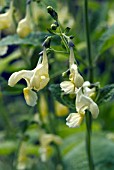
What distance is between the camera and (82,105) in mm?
728

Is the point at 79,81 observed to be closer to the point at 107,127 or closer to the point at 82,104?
the point at 82,104

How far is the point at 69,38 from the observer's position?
0.78 meters

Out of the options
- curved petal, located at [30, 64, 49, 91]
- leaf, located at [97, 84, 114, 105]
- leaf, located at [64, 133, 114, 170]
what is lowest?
curved petal, located at [30, 64, 49, 91]

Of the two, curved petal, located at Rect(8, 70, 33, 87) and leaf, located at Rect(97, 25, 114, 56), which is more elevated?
leaf, located at Rect(97, 25, 114, 56)

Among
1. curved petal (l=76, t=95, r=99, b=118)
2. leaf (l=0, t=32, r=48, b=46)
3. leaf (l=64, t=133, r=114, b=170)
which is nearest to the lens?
curved petal (l=76, t=95, r=99, b=118)

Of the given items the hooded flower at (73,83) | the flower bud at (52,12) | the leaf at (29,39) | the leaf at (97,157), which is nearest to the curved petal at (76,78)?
the hooded flower at (73,83)

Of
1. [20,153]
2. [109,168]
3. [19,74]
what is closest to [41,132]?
[20,153]

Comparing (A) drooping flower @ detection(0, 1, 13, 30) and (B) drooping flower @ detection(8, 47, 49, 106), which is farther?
(A) drooping flower @ detection(0, 1, 13, 30)

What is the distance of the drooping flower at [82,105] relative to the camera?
2.36 feet

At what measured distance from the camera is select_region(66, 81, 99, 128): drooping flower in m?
0.72

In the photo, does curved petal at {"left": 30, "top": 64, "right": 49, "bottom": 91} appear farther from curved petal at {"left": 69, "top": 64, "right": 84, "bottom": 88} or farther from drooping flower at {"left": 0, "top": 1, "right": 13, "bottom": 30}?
drooping flower at {"left": 0, "top": 1, "right": 13, "bottom": 30}

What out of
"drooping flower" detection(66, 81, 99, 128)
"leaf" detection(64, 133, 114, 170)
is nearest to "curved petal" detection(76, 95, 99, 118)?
"drooping flower" detection(66, 81, 99, 128)

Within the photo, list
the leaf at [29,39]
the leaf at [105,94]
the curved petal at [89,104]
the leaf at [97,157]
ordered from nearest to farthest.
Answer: the curved petal at [89,104] → the leaf at [105,94] → the leaf at [29,39] → the leaf at [97,157]

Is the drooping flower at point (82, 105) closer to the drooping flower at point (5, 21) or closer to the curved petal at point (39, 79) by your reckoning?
the curved petal at point (39, 79)
